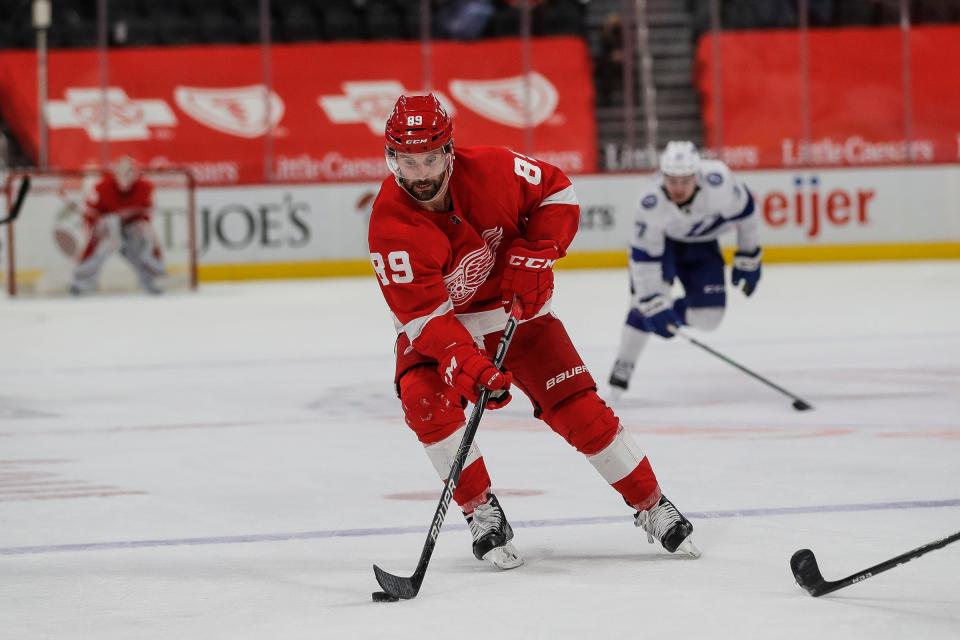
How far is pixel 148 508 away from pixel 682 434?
1781mm

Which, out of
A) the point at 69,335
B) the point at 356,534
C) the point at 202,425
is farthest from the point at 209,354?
the point at 356,534

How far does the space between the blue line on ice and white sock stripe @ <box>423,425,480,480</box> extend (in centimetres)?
32

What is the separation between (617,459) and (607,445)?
0.04 m

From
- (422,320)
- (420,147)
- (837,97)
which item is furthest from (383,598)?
(837,97)

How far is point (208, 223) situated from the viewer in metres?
12.2

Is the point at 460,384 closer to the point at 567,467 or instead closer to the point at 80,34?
the point at 567,467

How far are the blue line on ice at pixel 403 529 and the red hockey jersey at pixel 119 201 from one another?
8.64 m

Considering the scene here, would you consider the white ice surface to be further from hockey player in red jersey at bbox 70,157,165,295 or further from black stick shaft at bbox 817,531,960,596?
hockey player in red jersey at bbox 70,157,165,295

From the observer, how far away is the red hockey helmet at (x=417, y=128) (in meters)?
2.88

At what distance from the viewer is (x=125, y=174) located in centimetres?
1152

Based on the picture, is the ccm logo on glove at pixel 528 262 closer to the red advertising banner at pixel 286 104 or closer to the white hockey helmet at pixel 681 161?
the white hockey helmet at pixel 681 161

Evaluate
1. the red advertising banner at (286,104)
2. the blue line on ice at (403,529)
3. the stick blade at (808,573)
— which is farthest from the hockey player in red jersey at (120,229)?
the stick blade at (808,573)

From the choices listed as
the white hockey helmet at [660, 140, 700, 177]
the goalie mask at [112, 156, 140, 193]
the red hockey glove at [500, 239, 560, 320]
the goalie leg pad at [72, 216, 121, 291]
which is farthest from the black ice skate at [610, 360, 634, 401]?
the goalie leg pad at [72, 216, 121, 291]

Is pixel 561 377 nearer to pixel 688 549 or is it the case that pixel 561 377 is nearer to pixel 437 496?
pixel 688 549
